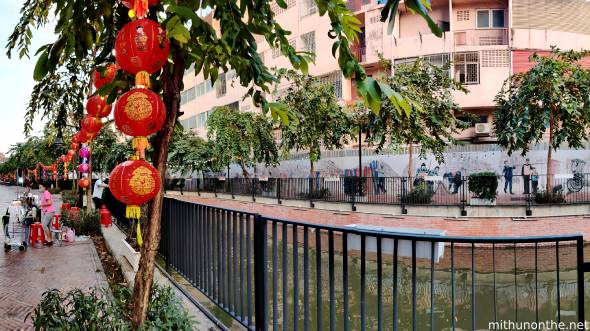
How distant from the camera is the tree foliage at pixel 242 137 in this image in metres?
26.6

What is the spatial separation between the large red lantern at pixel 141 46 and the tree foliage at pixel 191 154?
29.5 metres

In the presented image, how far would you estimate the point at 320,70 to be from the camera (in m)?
27.5

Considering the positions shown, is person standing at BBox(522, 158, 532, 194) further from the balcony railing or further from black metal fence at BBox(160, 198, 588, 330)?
the balcony railing

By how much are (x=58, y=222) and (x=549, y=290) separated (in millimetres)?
13327

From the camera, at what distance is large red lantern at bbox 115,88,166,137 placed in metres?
3.37

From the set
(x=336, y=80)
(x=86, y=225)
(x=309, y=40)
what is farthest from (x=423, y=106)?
(x=86, y=225)

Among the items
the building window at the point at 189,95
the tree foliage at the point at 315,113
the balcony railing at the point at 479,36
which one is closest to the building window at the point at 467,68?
the balcony railing at the point at 479,36

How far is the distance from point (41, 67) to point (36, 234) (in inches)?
433

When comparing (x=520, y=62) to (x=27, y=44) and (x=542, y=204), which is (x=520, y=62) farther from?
(x=27, y=44)

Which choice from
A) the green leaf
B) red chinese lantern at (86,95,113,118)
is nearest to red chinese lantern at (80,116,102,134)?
red chinese lantern at (86,95,113,118)

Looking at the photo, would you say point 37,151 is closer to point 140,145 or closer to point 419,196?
point 419,196

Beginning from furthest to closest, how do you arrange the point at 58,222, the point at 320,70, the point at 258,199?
the point at 320,70, the point at 258,199, the point at 58,222

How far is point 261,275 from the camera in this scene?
3.88m

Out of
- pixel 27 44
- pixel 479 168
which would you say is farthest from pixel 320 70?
pixel 27 44
